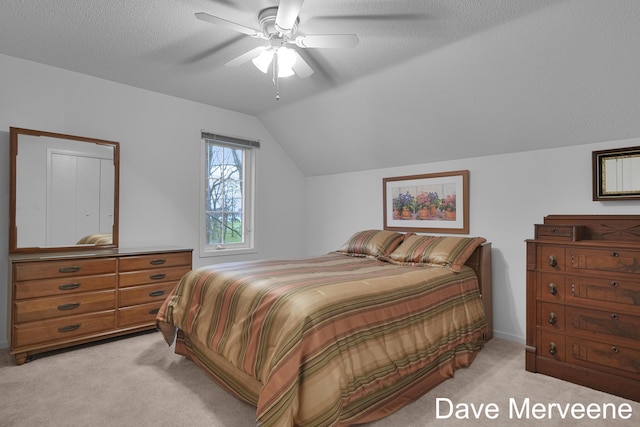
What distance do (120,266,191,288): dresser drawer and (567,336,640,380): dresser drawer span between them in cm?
330

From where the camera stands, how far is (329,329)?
1.76m

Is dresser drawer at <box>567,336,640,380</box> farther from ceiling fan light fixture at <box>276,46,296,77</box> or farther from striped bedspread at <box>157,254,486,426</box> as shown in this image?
ceiling fan light fixture at <box>276,46,296,77</box>

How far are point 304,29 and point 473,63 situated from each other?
1333 millimetres

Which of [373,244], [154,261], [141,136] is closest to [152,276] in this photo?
[154,261]

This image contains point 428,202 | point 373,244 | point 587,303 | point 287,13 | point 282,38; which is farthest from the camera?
point 428,202

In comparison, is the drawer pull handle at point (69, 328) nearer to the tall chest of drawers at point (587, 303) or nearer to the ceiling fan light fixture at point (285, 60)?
the ceiling fan light fixture at point (285, 60)

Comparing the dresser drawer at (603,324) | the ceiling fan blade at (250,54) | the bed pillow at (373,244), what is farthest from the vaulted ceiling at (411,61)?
the dresser drawer at (603,324)

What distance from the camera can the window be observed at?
4328 millimetres

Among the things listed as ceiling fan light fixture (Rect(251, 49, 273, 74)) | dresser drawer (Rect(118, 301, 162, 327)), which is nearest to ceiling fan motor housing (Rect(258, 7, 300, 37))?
ceiling fan light fixture (Rect(251, 49, 273, 74))

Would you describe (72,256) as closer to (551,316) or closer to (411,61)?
(411,61)

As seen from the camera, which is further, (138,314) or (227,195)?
(227,195)

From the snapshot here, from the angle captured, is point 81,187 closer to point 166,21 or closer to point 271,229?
point 166,21

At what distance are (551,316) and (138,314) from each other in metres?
3.41

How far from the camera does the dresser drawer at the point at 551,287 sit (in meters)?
2.47
